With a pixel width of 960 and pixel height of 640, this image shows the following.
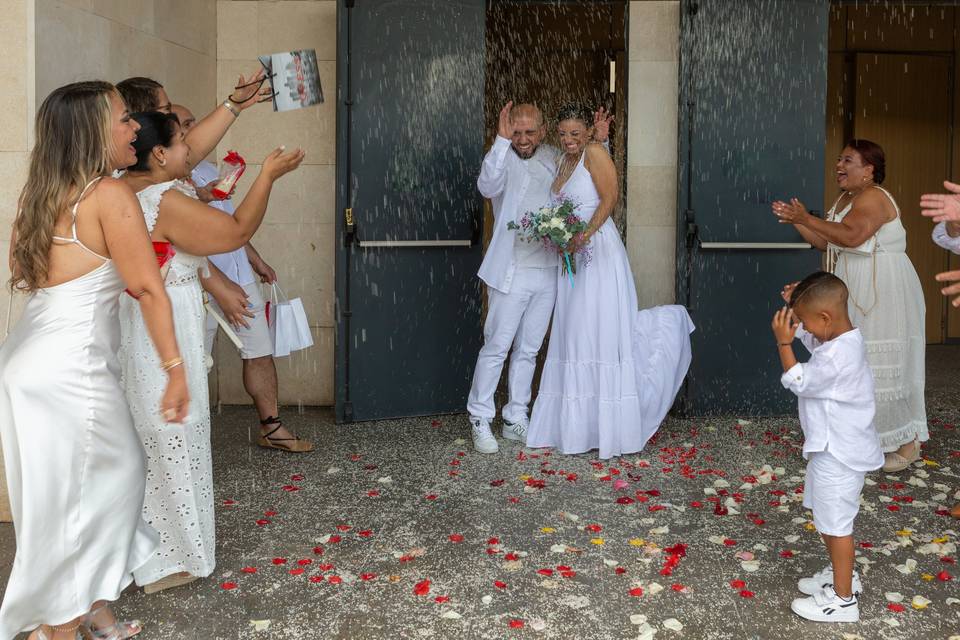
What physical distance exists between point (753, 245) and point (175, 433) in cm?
427

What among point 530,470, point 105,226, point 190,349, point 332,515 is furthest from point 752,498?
point 105,226

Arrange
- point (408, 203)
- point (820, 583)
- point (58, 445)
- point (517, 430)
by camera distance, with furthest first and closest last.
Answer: point (408, 203) → point (517, 430) → point (820, 583) → point (58, 445)

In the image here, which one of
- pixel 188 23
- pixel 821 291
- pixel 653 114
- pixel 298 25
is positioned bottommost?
pixel 821 291

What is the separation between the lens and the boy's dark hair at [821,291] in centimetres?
370

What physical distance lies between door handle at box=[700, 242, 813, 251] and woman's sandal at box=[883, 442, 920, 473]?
1.67 meters

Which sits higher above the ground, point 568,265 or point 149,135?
point 149,135

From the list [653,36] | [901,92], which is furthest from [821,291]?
[901,92]

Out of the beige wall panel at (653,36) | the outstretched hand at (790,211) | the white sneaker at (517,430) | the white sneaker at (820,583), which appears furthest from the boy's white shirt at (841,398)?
the beige wall panel at (653,36)

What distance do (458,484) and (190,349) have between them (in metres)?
1.94

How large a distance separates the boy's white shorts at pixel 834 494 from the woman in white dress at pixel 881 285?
2057 millimetres

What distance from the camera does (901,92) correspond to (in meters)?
10.7

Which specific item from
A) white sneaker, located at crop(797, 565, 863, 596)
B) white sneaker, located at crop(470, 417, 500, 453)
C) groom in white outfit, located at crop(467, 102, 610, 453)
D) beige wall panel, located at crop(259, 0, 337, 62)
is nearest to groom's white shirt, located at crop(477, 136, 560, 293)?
groom in white outfit, located at crop(467, 102, 610, 453)

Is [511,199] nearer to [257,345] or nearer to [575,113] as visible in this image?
[575,113]

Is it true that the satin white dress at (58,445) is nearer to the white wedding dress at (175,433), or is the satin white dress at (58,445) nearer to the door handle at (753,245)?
the white wedding dress at (175,433)
